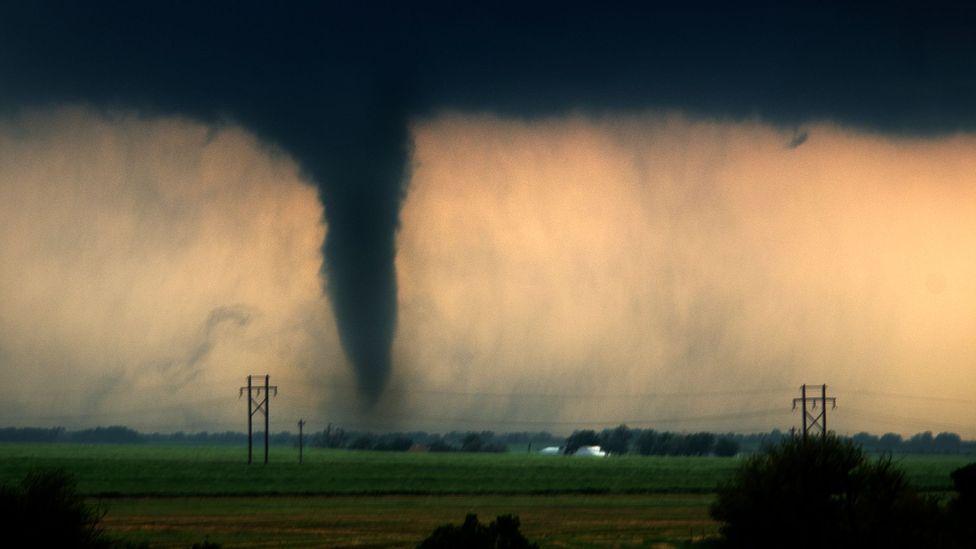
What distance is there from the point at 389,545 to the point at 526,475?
78553 mm

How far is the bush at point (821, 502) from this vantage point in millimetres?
44781

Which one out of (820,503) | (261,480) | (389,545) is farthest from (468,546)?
(261,480)

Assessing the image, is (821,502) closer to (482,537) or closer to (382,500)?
(482,537)

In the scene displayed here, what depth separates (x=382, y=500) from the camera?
99.8m

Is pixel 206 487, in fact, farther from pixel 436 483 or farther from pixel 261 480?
pixel 436 483

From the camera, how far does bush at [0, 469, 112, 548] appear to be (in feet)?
126

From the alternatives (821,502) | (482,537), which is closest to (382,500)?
(821,502)

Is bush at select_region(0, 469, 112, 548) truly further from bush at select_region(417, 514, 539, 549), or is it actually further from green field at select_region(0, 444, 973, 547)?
green field at select_region(0, 444, 973, 547)

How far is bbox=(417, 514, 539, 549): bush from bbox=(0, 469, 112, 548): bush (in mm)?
10106

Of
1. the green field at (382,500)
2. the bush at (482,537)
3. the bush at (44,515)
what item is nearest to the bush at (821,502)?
the green field at (382,500)

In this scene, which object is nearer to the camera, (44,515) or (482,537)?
(482,537)

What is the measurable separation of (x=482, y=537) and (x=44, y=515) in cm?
1266

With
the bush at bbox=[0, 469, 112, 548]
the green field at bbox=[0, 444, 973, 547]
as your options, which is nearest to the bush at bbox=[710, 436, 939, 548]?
the green field at bbox=[0, 444, 973, 547]

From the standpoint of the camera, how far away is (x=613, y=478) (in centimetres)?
13488
